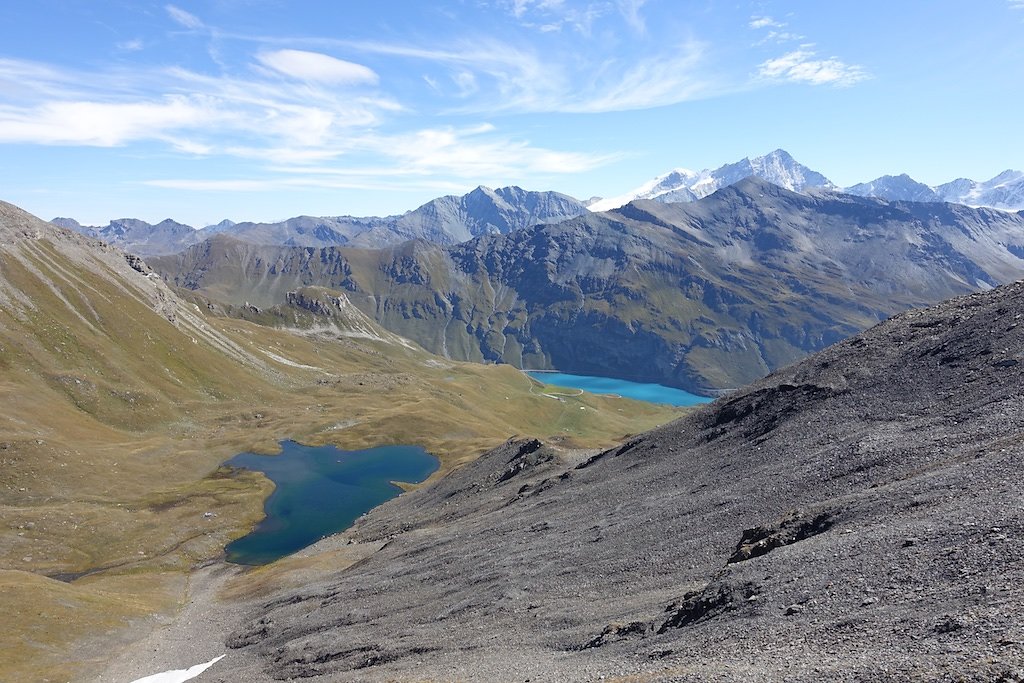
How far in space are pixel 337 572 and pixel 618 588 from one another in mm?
50989

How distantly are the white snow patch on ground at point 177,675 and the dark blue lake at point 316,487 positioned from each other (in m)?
41.6

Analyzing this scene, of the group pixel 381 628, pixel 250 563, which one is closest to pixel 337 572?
pixel 250 563

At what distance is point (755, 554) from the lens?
45.2 metres

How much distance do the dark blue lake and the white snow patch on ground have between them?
137 feet

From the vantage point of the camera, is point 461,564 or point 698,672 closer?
point 698,672

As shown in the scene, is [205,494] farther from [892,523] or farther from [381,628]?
[892,523]

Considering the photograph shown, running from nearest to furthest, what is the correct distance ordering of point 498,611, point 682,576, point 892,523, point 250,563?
point 892,523
point 682,576
point 498,611
point 250,563

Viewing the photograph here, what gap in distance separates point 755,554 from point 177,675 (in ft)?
185

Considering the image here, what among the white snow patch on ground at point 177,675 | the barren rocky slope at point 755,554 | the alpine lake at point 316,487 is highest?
the barren rocky slope at point 755,554

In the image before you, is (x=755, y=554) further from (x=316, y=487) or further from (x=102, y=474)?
(x=102, y=474)

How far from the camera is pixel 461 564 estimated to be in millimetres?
69438

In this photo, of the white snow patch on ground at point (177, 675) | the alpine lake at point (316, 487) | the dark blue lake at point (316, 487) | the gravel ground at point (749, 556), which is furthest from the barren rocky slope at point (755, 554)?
the dark blue lake at point (316, 487)

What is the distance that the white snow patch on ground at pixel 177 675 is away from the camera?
60406 millimetres

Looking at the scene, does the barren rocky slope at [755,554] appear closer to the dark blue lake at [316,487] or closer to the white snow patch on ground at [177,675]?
→ the white snow patch on ground at [177,675]
